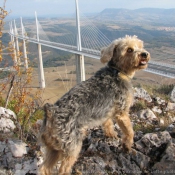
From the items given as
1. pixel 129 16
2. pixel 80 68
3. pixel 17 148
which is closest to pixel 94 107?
pixel 17 148

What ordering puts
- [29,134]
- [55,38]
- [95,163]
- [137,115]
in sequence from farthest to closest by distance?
[55,38] → [137,115] → [29,134] → [95,163]

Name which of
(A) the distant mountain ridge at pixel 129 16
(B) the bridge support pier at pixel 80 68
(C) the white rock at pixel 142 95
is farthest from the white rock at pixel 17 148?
(A) the distant mountain ridge at pixel 129 16

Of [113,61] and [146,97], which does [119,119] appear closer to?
[113,61]

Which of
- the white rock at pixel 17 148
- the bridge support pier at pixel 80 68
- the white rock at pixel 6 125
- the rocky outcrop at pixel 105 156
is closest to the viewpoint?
the rocky outcrop at pixel 105 156

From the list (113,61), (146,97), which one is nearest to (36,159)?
(113,61)

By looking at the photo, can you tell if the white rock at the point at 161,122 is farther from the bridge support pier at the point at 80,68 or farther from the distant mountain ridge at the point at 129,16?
the distant mountain ridge at the point at 129,16

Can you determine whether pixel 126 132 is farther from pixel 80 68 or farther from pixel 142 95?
pixel 80 68
